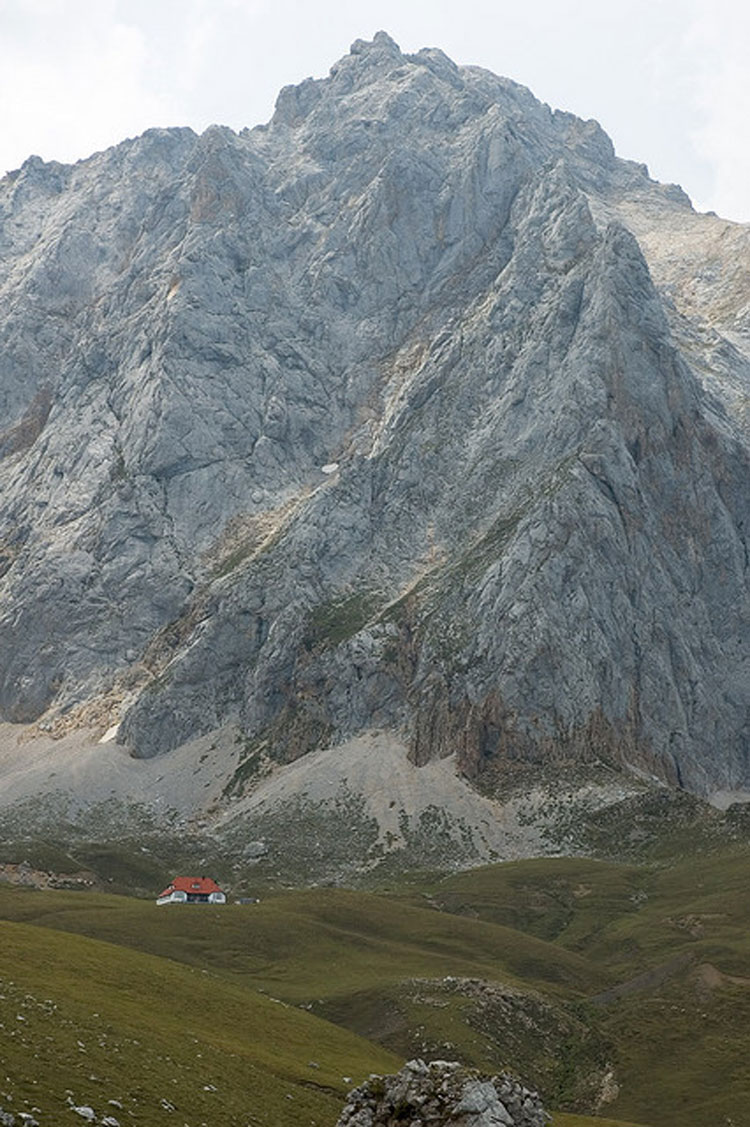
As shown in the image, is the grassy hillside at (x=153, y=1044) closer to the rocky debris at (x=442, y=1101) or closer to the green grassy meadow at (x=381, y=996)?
the green grassy meadow at (x=381, y=996)

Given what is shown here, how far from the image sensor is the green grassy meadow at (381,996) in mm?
55031

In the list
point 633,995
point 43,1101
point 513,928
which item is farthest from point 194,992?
point 513,928

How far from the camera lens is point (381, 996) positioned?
105m

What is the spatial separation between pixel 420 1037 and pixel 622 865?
106 meters

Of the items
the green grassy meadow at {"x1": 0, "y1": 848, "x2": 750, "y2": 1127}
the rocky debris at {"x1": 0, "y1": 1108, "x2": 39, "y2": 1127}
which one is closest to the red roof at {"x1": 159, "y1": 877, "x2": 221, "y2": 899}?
the green grassy meadow at {"x1": 0, "y1": 848, "x2": 750, "y2": 1127}

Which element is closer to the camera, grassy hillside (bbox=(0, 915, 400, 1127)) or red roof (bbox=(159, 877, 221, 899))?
grassy hillside (bbox=(0, 915, 400, 1127))

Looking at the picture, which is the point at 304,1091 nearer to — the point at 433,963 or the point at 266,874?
the point at 433,963

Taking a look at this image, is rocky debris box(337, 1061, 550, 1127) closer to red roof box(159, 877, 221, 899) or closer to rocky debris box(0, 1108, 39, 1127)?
rocky debris box(0, 1108, 39, 1127)

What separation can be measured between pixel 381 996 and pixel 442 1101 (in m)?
64.3

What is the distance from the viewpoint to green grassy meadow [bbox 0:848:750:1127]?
55.0 meters

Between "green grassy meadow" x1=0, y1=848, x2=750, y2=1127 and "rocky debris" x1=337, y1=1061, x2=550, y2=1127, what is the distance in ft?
23.4

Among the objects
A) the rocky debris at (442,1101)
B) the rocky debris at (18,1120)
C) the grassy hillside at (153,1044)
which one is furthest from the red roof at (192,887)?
the rocky debris at (18,1120)

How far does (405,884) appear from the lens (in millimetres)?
190375

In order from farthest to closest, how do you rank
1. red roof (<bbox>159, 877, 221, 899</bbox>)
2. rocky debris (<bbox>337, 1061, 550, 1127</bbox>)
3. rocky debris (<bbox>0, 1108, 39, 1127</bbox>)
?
red roof (<bbox>159, 877, 221, 899</bbox>) < rocky debris (<bbox>337, 1061, 550, 1127</bbox>) < rocky debris (<bbox>0, 1108, 39, 1127</bbox>)
